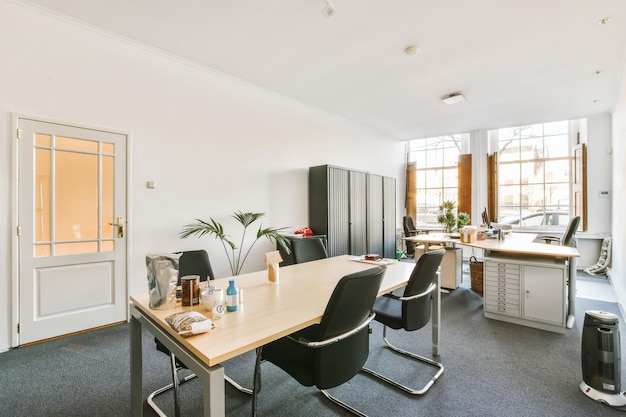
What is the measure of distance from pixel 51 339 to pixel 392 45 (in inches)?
186

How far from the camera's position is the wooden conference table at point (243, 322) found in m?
1.08

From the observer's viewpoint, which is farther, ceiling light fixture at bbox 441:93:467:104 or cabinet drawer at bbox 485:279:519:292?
ceiling light fixture at bbox 441:93:467:104

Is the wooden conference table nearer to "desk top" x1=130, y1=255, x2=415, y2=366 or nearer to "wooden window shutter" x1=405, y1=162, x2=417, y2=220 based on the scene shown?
"desk top" x1=130, y1=255, x2=415, y2=366

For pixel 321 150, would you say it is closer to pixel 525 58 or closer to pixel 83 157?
pixel 525 58

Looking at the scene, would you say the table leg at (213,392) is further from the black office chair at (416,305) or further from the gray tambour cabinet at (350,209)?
the gray tambour cabinet at (350,209)

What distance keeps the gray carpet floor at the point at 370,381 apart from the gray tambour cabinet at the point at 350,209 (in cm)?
236

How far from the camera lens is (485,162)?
271 inches

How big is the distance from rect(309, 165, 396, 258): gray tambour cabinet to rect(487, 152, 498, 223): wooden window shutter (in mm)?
2369

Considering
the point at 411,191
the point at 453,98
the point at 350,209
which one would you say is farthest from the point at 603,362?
the point at 411,191

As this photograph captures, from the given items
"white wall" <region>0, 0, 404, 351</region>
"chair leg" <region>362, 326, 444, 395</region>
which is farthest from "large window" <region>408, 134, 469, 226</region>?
"chair leg" <region>362, 326, 444, 395</region>

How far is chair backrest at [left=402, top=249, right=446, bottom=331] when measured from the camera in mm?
1979

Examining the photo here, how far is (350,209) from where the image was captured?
17.7 ft

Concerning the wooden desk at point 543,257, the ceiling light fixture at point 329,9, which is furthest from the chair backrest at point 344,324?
the wooden desk at point 543,257

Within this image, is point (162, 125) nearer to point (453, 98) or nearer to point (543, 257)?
point (453, 98)
